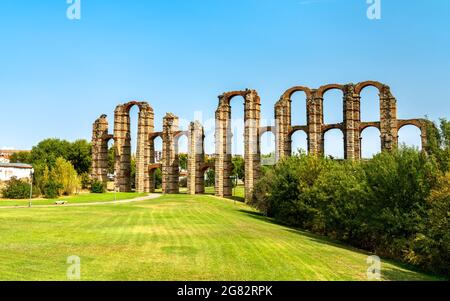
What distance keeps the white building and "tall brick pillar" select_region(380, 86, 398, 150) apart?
50.3m

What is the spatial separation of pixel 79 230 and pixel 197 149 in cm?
4583

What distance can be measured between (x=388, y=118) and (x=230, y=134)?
23.9m

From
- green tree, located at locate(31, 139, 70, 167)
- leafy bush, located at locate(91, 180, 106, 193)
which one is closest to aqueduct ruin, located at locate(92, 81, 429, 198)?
leafy bush, located at locate(91, 180, 106, 193)

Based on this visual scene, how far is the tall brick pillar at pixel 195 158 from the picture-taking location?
66.5 m

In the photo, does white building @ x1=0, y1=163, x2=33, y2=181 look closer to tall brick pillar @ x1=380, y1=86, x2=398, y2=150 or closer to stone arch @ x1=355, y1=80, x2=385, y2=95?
stone arch @ x1=355, y1=80, x2=385, y2=95

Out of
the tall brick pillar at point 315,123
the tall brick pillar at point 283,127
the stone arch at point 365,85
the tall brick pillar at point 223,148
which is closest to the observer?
the stone arch at point 365,85

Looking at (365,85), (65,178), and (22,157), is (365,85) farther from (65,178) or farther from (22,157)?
(22,157)

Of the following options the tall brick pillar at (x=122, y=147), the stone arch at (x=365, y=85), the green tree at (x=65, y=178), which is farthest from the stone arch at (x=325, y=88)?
the green tree at (x=65, y=178)

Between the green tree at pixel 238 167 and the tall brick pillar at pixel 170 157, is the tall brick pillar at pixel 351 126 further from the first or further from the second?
the green tree at pixel 238 167

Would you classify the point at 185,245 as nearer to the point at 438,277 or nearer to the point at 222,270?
the point at 222,270

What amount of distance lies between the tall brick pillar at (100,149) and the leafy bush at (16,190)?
2586cm

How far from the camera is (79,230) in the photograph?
2206 centimetres


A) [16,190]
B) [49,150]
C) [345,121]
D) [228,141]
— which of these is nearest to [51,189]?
[16,190]

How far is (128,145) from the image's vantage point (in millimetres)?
75188
